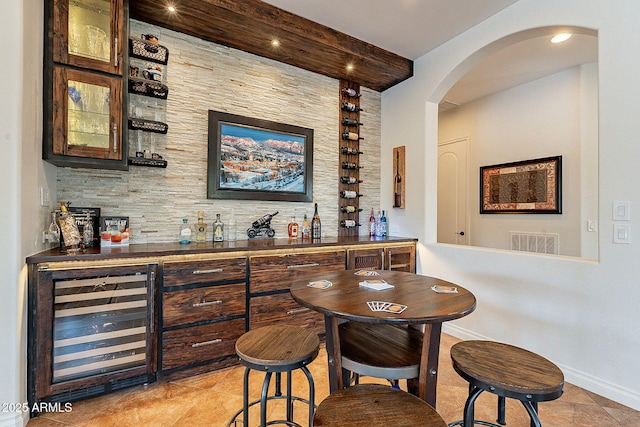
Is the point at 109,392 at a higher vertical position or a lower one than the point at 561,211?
lower

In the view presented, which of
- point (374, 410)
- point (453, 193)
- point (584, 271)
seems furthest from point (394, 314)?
point (453, 193)

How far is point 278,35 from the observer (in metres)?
2.74

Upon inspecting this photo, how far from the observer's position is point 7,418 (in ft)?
5.24

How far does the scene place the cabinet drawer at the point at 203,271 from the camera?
2111 mm

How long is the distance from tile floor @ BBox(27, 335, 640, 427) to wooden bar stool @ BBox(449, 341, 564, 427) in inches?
22.4

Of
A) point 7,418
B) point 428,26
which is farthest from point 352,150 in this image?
point 7,418

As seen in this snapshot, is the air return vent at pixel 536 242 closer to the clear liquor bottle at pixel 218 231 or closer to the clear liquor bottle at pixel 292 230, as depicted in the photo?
the clear liquor bottle at pixel 292 230

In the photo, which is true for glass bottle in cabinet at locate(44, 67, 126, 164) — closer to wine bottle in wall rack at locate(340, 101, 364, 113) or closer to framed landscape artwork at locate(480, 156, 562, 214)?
wine bottle in wall rack at locate(340, 101, 364, 113)

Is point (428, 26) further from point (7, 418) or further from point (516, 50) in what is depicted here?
point (7, 418)

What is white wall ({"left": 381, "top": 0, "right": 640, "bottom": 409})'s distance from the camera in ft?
6.32

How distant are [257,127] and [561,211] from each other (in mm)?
3721

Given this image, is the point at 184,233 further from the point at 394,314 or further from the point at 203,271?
the point at 394,314

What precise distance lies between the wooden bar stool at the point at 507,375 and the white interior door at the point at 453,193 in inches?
137

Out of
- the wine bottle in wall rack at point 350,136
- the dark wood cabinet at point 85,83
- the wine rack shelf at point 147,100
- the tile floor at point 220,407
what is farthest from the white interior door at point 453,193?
the dark wood cabinet at point 85,83
